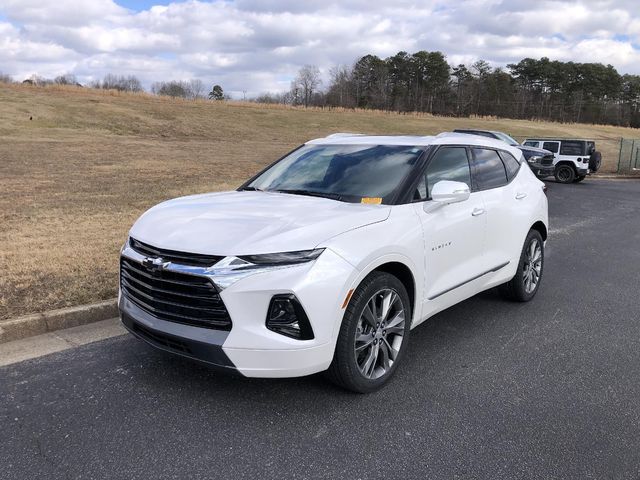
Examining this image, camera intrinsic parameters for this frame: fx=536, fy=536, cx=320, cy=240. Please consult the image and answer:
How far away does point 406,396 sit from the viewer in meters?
3.49

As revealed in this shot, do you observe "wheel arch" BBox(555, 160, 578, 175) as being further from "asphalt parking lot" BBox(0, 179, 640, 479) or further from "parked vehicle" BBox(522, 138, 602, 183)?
"asphalt parking lot" BBox(0, 179, 640, 479)

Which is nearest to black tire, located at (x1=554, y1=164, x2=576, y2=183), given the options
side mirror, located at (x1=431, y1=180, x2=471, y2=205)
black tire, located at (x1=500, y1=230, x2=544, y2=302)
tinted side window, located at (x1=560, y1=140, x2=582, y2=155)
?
tinted side window, located at (x1=560, y1=140, x2=582, y2=155)

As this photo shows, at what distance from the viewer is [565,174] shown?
21.2 metres

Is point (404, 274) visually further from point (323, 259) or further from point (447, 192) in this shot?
point (323, 259)

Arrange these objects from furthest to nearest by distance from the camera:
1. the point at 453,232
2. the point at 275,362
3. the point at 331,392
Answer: the point at 453,232
the point at 331,392
the point at 275,362

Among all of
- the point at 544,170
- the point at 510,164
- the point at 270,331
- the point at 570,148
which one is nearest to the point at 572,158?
the point at 570,148

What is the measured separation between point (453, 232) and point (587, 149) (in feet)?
64.1

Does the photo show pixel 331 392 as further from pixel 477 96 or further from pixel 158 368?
pixel 477 96

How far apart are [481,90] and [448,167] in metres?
109

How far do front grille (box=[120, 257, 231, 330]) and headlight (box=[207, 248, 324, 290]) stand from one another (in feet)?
0.22

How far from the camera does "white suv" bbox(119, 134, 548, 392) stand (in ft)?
9.65

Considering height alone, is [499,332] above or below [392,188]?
below

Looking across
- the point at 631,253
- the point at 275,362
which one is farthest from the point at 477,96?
the point at 275,362

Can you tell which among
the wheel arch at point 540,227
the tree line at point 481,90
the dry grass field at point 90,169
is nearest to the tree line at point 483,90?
the tree line at point 481,90
